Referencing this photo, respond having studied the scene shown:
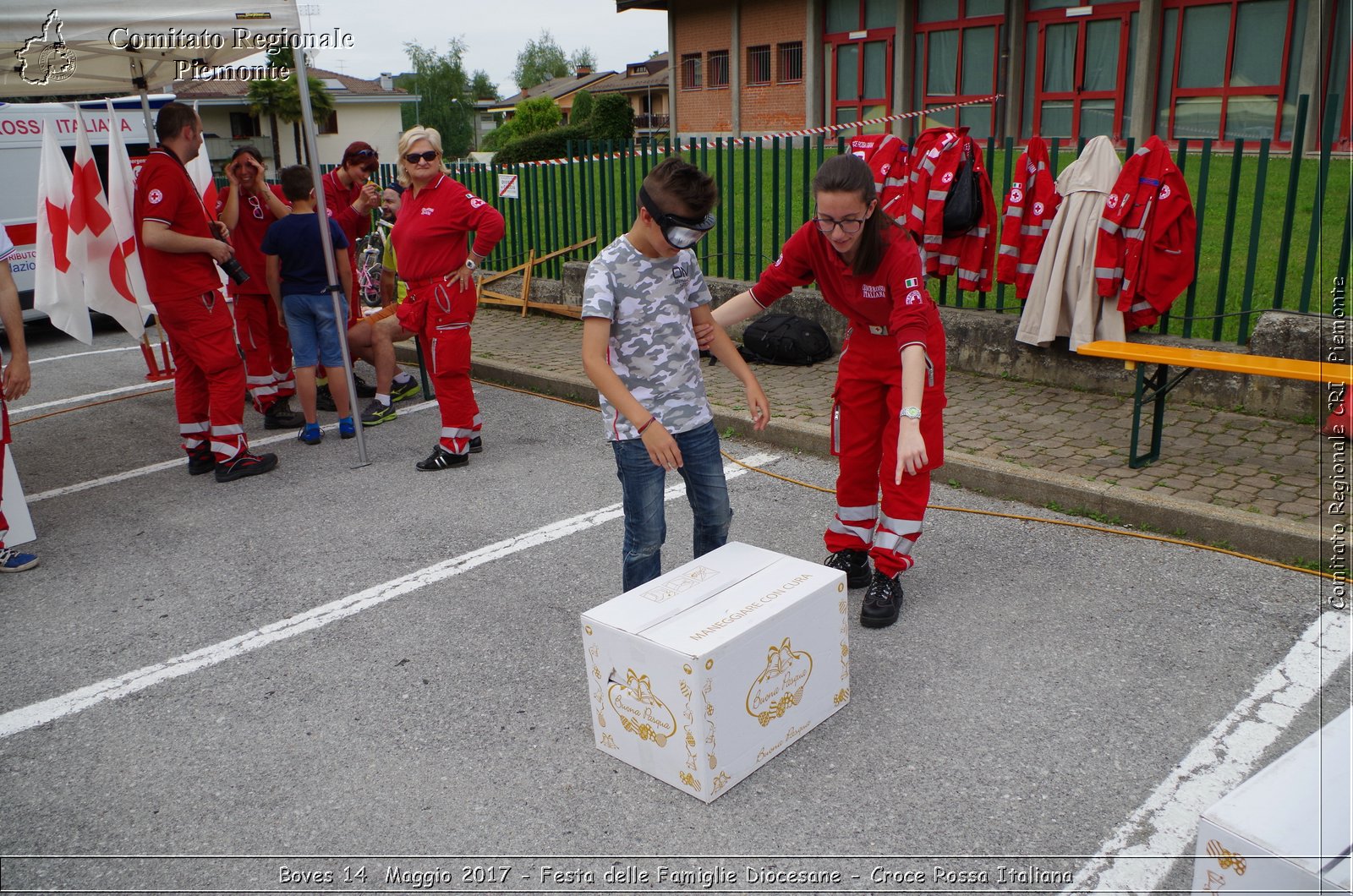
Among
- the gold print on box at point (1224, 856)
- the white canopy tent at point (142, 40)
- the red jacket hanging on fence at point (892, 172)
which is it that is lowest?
the gold print on box at point (1224, 856)

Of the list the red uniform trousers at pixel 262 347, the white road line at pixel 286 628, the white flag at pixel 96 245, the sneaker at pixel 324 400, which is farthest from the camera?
the sneaker at pixel 324 400

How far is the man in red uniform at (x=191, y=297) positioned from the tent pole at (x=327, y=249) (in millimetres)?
558

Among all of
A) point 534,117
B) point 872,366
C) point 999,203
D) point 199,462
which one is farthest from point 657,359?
point 534,117

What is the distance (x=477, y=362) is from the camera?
27.9 ft

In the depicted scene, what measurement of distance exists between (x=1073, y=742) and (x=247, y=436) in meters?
6.16

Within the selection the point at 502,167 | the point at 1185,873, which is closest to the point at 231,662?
the point at 1185,873

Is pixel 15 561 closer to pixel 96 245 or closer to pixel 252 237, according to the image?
pixel 96 245

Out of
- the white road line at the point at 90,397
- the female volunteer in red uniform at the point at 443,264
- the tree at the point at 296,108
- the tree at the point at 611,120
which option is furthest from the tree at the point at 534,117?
the female volunteer in red uniform at the point at 443,264

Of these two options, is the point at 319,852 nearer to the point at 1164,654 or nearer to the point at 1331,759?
the point at 1331,759

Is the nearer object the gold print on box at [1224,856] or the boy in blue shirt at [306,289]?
the gold print on box at [1224,856]

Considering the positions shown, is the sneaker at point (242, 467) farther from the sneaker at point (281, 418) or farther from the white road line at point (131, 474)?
the sneaker at point (281, 418)

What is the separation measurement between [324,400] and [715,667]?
6.05m

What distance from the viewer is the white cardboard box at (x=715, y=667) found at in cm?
280

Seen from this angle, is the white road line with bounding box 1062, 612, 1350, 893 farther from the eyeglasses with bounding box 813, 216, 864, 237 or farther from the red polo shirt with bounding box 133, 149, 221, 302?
the red polo shirt with bounding box 133, 149, 221, 302
